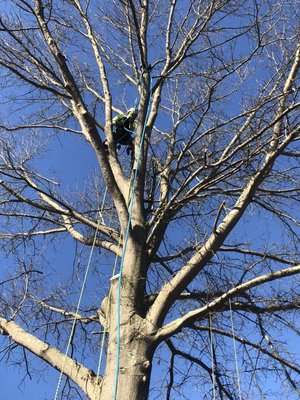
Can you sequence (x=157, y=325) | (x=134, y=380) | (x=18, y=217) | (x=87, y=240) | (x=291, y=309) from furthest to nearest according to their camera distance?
(x=18, y=217)
(x=87, y=240)
(x=291, y=309)
(x=157, y=325)
(x=134, y=380)

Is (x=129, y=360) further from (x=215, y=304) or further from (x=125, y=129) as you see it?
(x=125, y=129)

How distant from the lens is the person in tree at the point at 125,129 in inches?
183

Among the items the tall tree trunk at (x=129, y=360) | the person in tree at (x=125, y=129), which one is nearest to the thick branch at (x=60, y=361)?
the tall tree trunk at (x=129, y=360)

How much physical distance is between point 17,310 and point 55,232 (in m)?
1.11

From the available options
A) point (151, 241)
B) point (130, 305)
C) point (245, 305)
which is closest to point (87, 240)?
point (151, 241)

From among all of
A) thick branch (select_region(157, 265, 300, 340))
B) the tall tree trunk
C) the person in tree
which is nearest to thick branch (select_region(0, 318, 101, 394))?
the tall tree trunk

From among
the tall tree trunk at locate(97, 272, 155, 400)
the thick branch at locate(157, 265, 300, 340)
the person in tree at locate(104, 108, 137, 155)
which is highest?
the person in tree at locate(104, 108, 137, 155)

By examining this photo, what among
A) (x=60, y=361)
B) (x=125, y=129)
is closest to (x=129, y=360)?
(x=60, y=361)

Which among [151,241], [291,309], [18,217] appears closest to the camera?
[291,309]

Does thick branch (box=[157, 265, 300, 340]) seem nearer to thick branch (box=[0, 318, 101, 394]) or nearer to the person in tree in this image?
thick branch (box=[0, 318, 101, 394])

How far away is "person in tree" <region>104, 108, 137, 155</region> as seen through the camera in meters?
4.66

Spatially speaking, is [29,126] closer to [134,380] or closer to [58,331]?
[58,331]

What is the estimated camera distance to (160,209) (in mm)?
3678

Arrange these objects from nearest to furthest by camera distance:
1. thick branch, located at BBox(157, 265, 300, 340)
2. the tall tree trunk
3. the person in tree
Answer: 1. the tall tree trunk
2. thick branch, located at BBox(157, 265, 300, 340)
3. the person in tree
